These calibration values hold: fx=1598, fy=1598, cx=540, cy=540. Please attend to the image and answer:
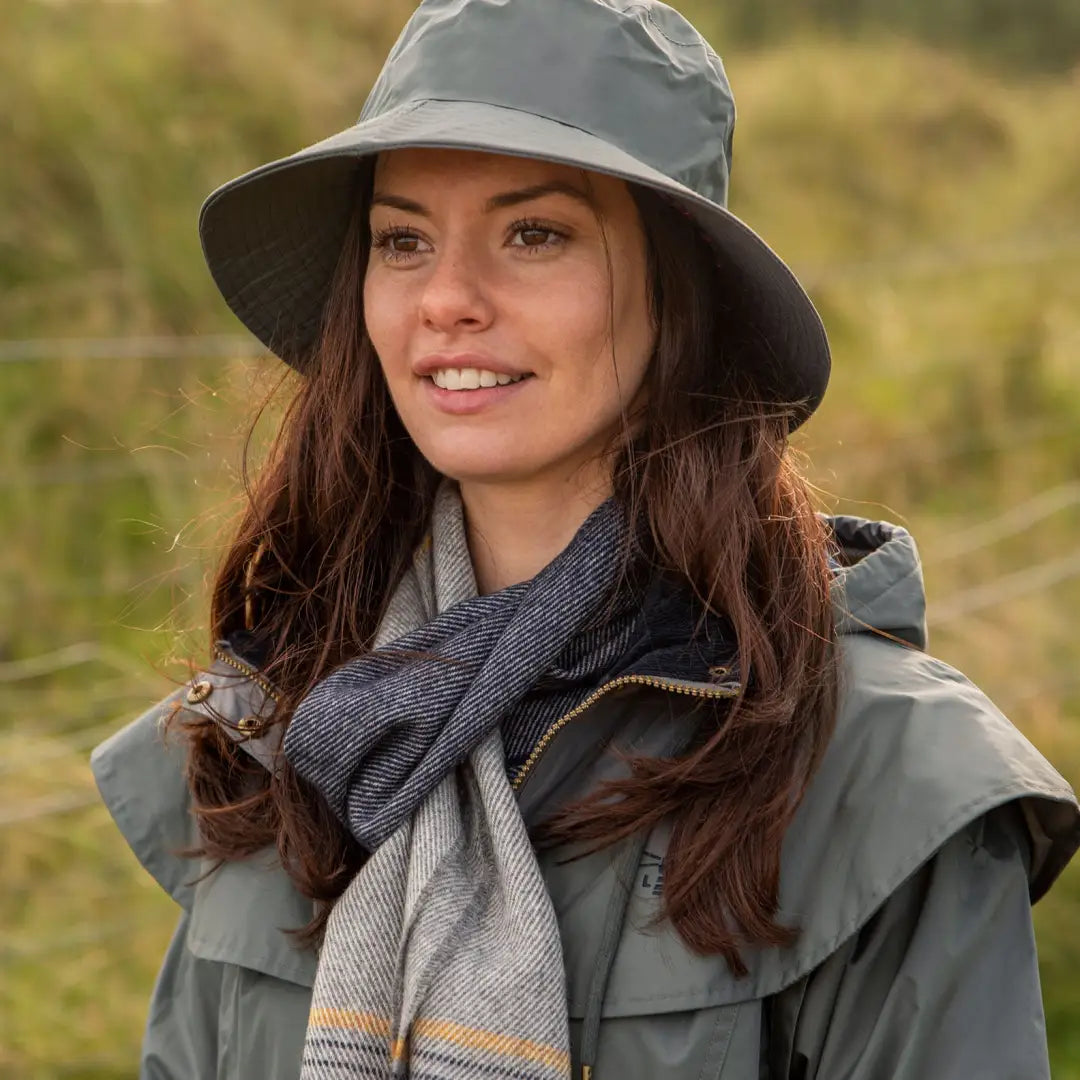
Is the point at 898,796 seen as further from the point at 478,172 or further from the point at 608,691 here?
the point at 478,172

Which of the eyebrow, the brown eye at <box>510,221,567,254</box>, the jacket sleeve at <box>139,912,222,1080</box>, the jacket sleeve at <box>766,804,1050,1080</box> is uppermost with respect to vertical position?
the eyebrow

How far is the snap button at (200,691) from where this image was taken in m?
2.04

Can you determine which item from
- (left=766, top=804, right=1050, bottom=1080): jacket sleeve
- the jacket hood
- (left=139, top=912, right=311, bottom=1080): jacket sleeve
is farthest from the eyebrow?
(left=139, top=912, right=311, bottom=1080): jacket sleeve

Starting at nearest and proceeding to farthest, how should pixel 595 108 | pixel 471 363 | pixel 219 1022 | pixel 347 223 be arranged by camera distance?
pixel 595 108, pixel 471 363, pixel 219 1022, pixel 347 223

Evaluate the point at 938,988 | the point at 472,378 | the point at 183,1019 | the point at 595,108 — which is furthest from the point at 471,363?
the point at 183,1019

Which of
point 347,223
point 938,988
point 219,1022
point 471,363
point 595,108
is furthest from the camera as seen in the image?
point 347,223

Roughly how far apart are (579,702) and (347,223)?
74 cm

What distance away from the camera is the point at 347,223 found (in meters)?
2.14

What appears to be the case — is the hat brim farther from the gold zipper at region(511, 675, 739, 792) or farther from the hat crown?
the gold zipper at region(511, 675, 739, 792)

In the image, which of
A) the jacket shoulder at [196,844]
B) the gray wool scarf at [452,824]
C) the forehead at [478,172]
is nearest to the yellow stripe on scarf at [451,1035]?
the gray wool scarf at [452,824]

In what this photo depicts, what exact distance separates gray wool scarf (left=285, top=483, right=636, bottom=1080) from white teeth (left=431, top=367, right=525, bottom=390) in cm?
20

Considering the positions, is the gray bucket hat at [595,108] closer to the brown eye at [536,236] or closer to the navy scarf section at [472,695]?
the brown eye at [536,236]

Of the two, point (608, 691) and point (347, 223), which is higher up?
point (347, 223)

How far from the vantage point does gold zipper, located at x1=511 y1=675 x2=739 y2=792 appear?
1770 mm
